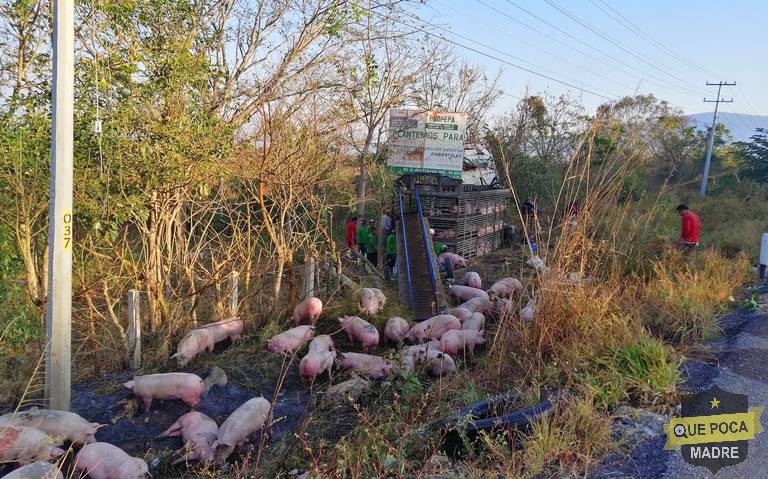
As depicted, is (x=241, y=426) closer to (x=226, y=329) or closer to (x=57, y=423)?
(x=57, y=423)

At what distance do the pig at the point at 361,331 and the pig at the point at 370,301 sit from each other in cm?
67

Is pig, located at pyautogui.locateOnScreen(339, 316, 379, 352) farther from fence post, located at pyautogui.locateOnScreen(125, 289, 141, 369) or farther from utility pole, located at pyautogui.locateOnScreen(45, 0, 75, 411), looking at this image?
utility pole, located at pyautogui.locateOnScreen(45, 0, 75, 411)

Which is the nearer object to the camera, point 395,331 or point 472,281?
point 395,331

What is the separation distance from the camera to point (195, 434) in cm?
470

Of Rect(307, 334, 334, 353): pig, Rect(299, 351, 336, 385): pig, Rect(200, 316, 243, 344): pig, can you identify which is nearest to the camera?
Rect(299, 351, 336, 385): pig

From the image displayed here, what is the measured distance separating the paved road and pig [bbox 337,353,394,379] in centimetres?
288

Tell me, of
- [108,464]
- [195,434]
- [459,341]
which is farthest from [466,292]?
[108,464]

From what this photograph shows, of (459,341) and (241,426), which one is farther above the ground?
(459,341)

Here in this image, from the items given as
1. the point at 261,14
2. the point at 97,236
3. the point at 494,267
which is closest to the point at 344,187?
the point at 261,14

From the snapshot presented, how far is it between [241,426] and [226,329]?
230 cm

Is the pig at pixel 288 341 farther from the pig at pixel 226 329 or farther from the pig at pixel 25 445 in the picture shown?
the pig at pixel 25 445

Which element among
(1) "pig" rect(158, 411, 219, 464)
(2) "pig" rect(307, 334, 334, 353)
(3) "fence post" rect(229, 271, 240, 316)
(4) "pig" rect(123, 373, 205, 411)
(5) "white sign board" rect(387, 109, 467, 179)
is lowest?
(1) "pig" rect(158, 411, 219, 464)

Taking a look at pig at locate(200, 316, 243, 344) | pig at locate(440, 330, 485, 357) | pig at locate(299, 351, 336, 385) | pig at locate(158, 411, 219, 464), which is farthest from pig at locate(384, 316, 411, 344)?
pig at locate(158, 411, 219, 464)

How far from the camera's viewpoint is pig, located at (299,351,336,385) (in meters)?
5.96
